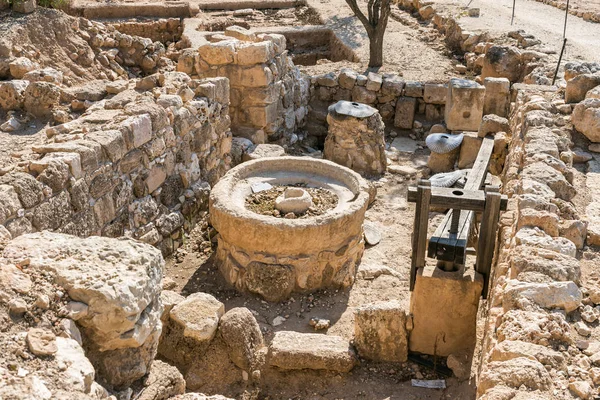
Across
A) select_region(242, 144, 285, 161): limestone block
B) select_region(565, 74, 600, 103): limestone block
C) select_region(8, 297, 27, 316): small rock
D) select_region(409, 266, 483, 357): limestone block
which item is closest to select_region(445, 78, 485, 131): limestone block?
select_region(565, 74, 600, 103): limestone block

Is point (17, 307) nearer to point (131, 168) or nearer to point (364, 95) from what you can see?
point (131, 168)

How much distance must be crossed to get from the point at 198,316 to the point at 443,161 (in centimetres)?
556

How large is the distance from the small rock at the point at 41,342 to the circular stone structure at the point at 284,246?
3471 mm

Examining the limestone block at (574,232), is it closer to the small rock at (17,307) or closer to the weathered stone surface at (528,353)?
the weathered stone surface at (528,353)

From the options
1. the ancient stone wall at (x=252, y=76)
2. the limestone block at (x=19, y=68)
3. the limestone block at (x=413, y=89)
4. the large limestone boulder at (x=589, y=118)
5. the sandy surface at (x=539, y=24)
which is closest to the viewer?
the large limestone boulder at (x=589, y=118)

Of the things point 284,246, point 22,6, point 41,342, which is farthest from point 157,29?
point 41,342

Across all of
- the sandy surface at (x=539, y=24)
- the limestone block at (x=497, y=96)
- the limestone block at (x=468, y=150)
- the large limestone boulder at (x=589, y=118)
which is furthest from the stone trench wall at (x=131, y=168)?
the sandy surface at (x=539, y=24)

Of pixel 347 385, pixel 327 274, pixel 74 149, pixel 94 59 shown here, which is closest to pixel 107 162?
pixel 74 149

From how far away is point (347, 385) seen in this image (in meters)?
5.32

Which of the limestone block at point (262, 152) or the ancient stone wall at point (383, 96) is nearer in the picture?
the limestone block at point (262, 152)

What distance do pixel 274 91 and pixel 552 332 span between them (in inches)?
265

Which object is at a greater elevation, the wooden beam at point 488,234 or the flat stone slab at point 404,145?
the wooden beam at point 488,234

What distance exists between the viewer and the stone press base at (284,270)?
6.46 m

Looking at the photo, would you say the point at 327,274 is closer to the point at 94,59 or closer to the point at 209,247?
the point at 209,247
